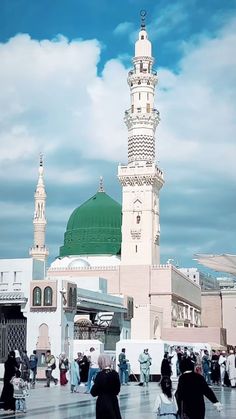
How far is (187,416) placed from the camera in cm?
618

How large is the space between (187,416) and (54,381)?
604 inches

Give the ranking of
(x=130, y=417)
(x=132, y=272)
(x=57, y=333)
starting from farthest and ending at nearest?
(x=132, y=272)
(x=57, y=333)
(x=130, y=417)

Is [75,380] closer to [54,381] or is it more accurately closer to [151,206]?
[54,381]

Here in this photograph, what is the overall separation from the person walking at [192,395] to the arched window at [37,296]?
1755cm

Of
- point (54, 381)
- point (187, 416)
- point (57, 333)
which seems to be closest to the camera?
point (187, 416)

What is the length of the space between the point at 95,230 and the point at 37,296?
31.2 m

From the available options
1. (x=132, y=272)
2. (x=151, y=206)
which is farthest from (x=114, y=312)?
(x=151, y=206)

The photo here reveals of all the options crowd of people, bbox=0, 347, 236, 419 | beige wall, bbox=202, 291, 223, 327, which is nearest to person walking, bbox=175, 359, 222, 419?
crowd of people, bbox=0, 347, 236, 419

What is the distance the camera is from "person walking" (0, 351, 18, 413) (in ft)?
37.1

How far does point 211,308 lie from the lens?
207 feet

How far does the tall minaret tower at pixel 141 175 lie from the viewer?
5006 cm

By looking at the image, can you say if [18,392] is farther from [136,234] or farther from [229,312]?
[229,312]

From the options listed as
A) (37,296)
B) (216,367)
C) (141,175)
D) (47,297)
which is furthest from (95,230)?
(216,367)

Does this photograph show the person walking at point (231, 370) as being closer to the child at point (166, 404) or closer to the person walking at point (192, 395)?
the child at point (166, 404)
